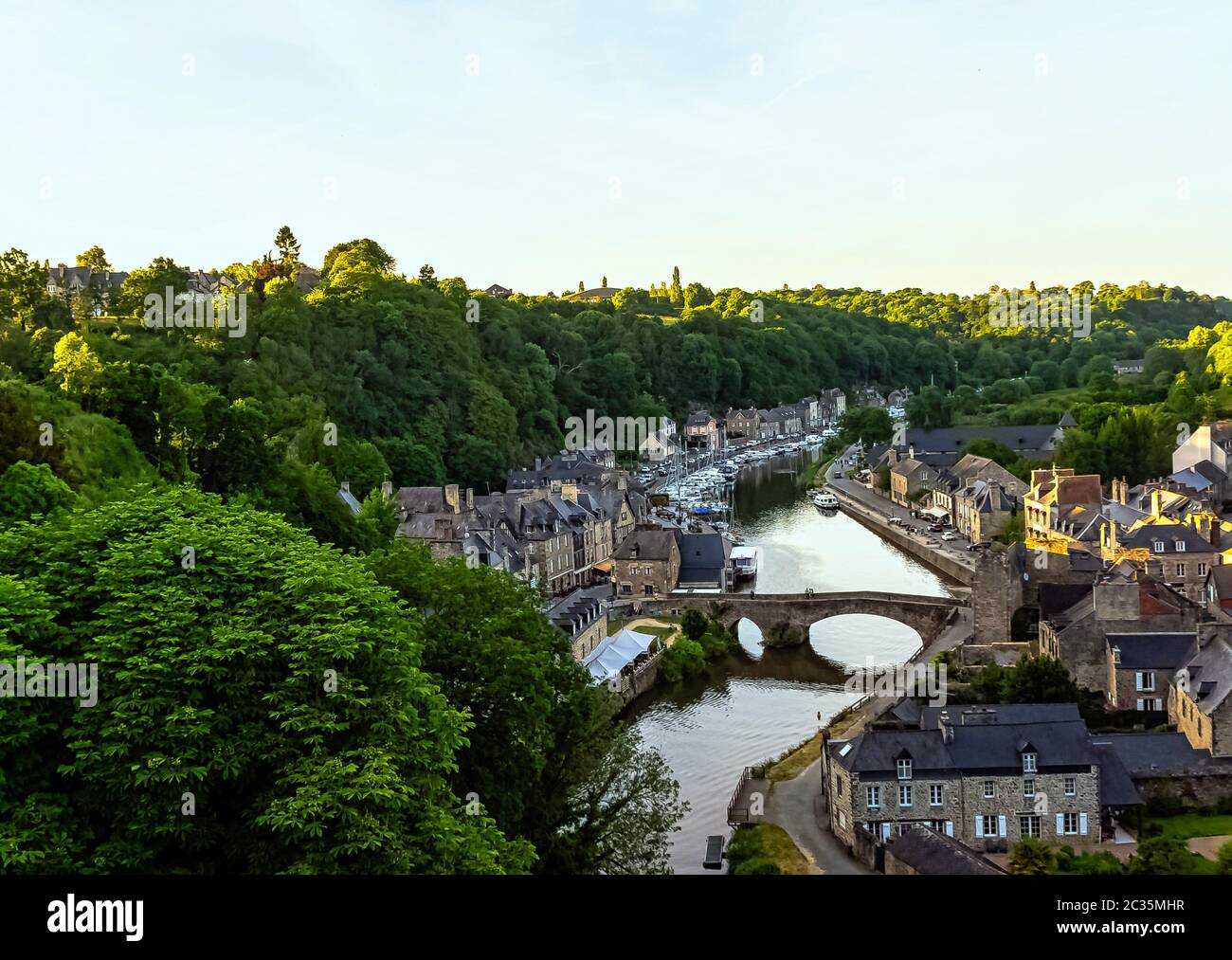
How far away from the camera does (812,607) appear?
38750 mm

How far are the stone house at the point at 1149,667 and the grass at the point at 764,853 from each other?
33.2 ft

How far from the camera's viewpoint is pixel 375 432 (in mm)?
67750

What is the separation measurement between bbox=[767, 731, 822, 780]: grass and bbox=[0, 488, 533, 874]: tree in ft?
43.3

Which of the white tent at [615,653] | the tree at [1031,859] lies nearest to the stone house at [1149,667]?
the tree at [1031,859]

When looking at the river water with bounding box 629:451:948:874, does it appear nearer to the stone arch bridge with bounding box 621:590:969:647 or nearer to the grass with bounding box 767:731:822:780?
the grass with bounding box 767:731:822:780

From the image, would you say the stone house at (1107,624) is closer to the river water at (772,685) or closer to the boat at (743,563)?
the river water at (772,685)

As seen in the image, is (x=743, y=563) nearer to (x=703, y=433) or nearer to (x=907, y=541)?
(x=907, y=541)

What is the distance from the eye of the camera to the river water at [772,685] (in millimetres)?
27000

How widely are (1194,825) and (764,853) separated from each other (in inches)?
321

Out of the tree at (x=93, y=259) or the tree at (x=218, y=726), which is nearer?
the tree at (x=218, y=726)
